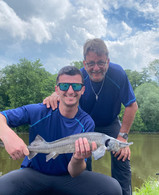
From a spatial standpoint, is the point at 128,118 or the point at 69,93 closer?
the point at 69,93

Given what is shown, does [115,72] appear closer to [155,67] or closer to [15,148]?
[15,148]

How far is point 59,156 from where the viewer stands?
2.83m

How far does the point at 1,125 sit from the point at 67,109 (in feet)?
3.20

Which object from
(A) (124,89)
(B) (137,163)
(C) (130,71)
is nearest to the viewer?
(A) (124,89)

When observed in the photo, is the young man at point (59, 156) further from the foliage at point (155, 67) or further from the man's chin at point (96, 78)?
the foliage at point (155, 67)

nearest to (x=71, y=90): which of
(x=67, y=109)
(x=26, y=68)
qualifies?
(x=67, y=109)

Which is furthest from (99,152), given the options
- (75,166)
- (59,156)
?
(59,156)

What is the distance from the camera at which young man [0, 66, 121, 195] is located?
2477 mm

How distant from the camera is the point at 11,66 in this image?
38281 mm

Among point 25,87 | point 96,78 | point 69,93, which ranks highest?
point 25,87

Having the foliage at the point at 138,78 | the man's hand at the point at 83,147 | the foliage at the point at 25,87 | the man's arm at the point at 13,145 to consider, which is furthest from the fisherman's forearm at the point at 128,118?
the foliage at the point at 138,78

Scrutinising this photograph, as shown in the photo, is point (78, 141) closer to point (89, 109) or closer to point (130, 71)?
point (89, 109)

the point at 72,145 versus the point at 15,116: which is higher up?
the point at 15,116

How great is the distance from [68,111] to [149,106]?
132 ft
